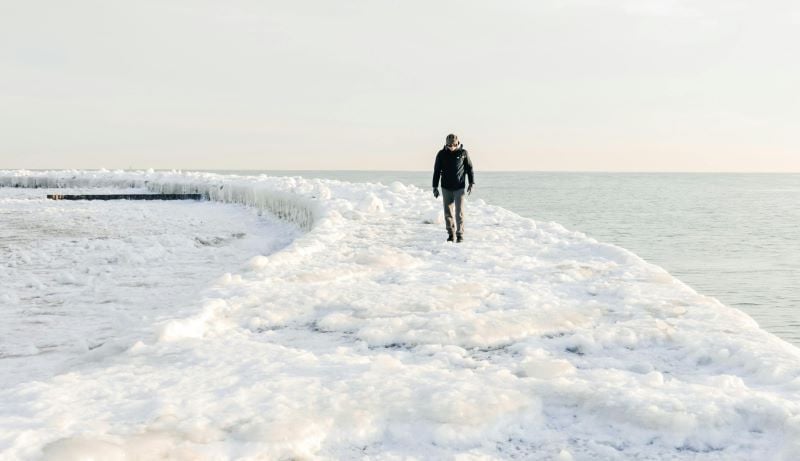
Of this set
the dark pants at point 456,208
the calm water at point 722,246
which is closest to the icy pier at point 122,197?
the calm water at point 722,246

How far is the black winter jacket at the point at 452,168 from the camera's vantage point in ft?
38.9

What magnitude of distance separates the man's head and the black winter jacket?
0.07 metres

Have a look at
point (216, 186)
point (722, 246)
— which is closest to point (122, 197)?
point (216, 186)

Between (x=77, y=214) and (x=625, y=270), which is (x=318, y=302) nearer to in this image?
(x=625, y=270)

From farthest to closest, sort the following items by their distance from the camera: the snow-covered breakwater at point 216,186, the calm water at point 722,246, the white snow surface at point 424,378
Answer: the snow-covered breakwater at point 216,186 → the calm water at point 722,246 → the white snow surface at point 424,378

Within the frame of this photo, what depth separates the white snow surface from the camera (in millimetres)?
3645

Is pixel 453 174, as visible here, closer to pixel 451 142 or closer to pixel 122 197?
pixel 451 142

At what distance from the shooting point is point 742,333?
5.52m

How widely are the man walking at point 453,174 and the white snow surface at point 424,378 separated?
3.76m

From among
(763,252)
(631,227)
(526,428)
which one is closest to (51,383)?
(526,428)

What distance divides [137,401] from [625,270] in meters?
6.42

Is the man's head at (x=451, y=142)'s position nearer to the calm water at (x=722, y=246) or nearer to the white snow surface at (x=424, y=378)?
the white snow surface at (x=424, y=378)

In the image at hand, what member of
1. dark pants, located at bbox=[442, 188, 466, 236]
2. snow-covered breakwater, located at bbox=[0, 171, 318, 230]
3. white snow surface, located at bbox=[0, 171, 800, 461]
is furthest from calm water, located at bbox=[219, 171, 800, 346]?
snow-covered breakwater, located at bbox=[0, 171, 318, 230]

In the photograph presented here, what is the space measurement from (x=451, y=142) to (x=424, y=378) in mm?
7817
